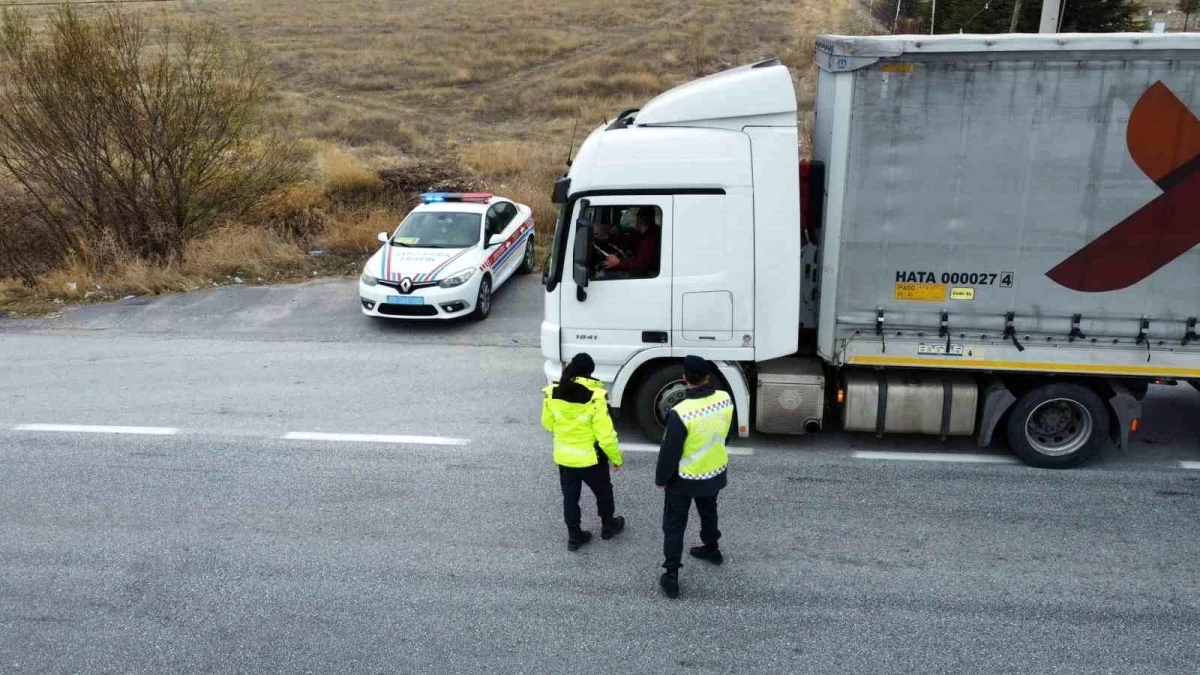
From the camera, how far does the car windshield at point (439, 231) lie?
1205 centimetres

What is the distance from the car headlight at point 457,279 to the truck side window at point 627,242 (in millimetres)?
4688

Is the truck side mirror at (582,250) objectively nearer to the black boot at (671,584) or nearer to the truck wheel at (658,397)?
the truck wheel at (658,397)

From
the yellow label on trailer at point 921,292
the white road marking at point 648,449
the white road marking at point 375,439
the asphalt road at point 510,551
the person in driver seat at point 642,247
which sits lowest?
the asphalt road at point 510,551

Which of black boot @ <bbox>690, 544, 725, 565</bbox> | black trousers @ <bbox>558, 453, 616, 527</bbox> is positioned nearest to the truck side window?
black trousers @ <bbox>558, 453, 616, 527</bbox>

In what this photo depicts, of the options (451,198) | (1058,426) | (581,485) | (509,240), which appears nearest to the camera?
(581,485)

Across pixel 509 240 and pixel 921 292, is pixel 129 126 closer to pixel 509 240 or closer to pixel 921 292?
pixel 509 240

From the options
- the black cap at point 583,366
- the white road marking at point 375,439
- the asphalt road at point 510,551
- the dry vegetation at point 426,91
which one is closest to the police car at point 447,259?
the asphalt road at point 510,551

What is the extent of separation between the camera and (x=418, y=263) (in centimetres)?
1145

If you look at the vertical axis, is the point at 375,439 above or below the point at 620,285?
below

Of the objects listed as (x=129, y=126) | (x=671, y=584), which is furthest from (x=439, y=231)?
(x=671, y=584)

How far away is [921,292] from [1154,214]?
163cm

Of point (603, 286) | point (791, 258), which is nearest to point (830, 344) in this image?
point (791, 258)

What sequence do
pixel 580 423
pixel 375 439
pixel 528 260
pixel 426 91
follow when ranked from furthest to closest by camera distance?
pixel 426 91 → pixel 528 260 → pixel 375 439 → pixel 580 423

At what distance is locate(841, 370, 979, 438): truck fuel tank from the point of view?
22.2 feet
